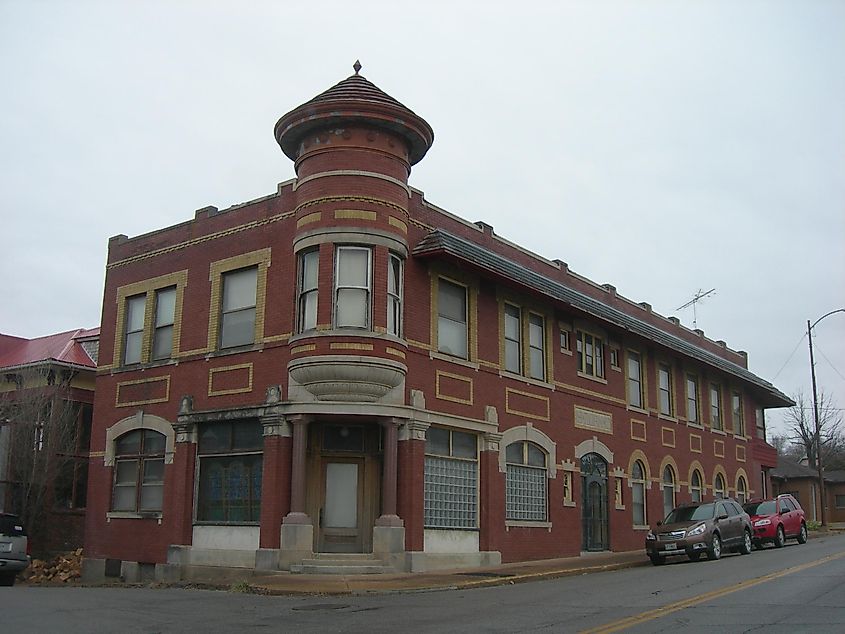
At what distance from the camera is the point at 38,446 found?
90.1 feet

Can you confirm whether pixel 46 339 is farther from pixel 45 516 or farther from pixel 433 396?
pixel 433 396

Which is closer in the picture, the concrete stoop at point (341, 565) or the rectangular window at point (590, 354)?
the concrete stoop at point (341, 565)

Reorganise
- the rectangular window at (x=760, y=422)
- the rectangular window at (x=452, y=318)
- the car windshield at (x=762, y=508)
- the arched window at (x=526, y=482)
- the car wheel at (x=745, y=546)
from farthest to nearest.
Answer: the rectangular window at (x=760, y=422) → the car windshield at (x=762, y=508) → the car wheel at (x=745, y=546) → the arched window at (x=526, y=482) → the rectangular window at (x=452, y=318)

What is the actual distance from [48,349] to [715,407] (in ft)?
84.1

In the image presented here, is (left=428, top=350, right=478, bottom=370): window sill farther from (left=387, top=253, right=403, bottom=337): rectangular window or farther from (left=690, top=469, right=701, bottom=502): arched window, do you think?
(left=690, top=469, right=701, bottom=502): arched window

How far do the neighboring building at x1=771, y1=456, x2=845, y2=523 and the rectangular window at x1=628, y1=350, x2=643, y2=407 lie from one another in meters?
33.8

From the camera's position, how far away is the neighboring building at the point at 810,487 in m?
62.4

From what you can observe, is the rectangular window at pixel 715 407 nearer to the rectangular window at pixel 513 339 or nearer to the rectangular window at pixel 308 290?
the rectangular window at pixel 513 339

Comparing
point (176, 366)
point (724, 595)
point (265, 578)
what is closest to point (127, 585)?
point (265, 578)

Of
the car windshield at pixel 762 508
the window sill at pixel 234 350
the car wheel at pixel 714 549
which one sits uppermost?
the window sill at pixel 234 350

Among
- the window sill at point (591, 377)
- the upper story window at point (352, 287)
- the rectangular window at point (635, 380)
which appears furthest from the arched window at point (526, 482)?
the rectangular window at point (635, 380)

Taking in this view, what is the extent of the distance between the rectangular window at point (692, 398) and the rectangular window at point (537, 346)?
1110 centimetres

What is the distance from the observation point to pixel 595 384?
2864 centimetres

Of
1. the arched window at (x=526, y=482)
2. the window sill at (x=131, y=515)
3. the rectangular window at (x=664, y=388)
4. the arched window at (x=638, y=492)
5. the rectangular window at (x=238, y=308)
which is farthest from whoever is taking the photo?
the rectangular window at (x=664, y=388)
